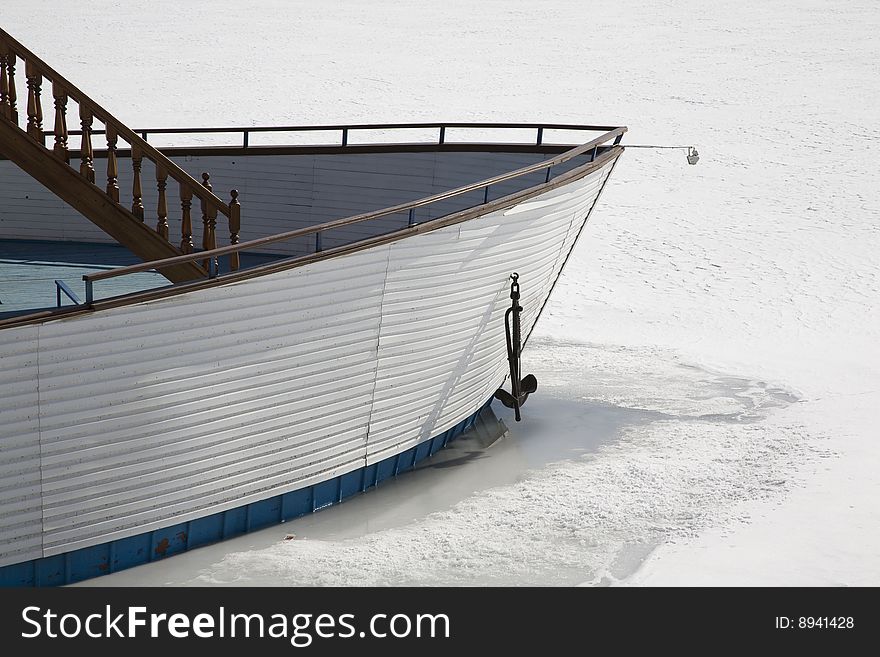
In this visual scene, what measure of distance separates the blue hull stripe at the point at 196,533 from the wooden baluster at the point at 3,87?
2.99m

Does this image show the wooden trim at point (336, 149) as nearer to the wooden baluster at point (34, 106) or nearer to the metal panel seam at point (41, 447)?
the wooden baluster at point (34, 106)

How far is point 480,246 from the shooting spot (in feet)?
26.7

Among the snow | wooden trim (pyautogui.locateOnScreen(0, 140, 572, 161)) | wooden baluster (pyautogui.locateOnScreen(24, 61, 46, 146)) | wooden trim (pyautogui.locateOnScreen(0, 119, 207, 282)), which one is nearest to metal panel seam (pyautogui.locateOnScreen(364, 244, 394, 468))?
the snow

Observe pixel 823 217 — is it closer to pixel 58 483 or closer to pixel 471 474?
pixel 471 474

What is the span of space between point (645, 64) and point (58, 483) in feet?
98.0

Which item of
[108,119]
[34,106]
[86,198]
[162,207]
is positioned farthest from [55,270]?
[108,119]

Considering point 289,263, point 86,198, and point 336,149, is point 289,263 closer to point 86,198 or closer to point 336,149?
point 86,198

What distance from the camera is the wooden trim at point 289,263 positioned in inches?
243

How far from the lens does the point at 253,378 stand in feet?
23.4

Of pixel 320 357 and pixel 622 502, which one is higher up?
pixel 320 357

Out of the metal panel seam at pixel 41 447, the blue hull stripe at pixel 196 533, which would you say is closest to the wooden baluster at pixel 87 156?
the metal panel seam at pixel 41 447

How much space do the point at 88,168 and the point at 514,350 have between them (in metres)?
3.53

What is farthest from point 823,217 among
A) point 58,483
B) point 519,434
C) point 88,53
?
point 88,53

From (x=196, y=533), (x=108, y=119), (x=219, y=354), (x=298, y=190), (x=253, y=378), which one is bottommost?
(x=196, y=533)
